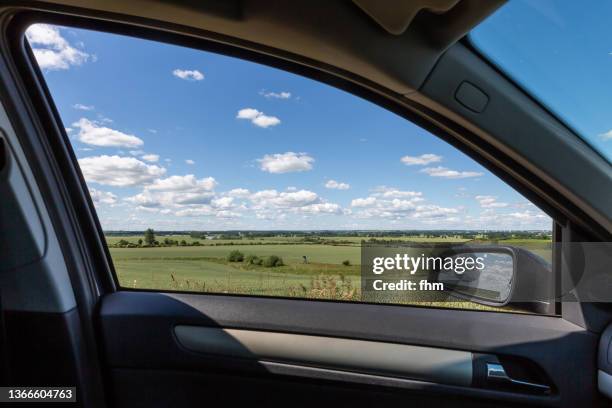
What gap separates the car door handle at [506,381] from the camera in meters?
1.53

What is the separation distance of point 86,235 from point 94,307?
35cm

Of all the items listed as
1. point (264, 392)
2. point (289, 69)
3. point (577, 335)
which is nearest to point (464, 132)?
point (289, 69)

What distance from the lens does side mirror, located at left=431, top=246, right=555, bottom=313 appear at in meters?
1.63

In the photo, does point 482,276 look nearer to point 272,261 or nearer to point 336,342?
point 336,342

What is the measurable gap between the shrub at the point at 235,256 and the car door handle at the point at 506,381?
1249mm

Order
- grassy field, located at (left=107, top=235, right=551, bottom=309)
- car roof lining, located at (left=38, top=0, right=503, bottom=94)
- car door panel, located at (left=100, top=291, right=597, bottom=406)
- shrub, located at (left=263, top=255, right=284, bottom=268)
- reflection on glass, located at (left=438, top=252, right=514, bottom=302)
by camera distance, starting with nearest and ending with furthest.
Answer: car roof lining, located at (left=38, top=0, right=503, bottom=94) → car door panel, located at (left=100, top=291, right=597, bottom=406) → reflection on glass, located at (left=438, top=252, right=514, bottom=302) → grassy field, located at (left=107, top=235, right=551, bottom=309) → shrub, located at (left=263, top=255, right=284, bottom=268)

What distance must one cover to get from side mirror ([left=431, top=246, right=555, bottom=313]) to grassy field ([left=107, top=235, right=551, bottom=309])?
0.10m

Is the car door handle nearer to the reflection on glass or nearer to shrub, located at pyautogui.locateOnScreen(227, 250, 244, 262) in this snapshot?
the reflection on glass

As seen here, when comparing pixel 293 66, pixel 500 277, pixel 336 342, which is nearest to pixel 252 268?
pixel 336 342

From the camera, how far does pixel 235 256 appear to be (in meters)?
2.21

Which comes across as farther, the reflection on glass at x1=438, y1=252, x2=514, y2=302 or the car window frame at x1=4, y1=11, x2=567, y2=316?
the reflection on glass at x1=438, y1=252, x2=514, y2=302

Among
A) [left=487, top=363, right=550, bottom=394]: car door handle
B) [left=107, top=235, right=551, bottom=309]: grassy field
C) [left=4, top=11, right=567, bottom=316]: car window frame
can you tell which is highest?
[left=4, top=11, right=567, bottom=316]: car window frame

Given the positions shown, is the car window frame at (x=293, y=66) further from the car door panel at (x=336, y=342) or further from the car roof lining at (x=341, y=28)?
the car door panel at (x=336, y=342)

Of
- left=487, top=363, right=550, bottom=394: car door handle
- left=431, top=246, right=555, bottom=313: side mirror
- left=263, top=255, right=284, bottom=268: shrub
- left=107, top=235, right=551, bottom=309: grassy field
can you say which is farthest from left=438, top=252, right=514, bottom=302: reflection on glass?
left=263, top=255, right=284, bottom=268: shrub
